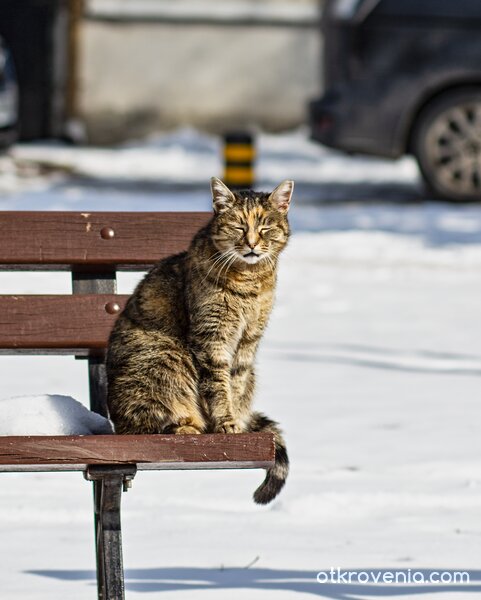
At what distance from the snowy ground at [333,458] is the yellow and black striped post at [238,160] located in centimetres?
109

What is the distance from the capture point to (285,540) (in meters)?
5.06

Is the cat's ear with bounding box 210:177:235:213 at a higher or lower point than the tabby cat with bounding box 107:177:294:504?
higher

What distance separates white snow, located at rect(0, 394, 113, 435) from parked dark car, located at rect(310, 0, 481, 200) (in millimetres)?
8696

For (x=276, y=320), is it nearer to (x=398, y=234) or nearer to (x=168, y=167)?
(x=398, y=234)

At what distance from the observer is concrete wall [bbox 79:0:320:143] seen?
856 inches

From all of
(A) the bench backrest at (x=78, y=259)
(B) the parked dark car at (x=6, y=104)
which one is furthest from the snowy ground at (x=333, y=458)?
(B) the parked dark car at (x=6, y=104)

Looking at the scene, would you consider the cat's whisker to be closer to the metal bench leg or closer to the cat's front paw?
the cat's front paw

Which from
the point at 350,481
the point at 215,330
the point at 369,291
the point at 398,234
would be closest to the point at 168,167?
the point at 398,234

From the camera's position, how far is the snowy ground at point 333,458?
4.78m

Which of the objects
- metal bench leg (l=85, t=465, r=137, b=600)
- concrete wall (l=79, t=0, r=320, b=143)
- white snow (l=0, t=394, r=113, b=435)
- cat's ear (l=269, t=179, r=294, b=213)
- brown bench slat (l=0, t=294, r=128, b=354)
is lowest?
concrete wall (l=79, t=0, r=320, b=143)

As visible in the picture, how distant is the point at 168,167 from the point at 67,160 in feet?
3.55

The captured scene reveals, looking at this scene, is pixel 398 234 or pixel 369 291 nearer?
pixel 369 291

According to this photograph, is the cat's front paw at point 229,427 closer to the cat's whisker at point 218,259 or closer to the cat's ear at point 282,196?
the cat's whisker at point 218,259

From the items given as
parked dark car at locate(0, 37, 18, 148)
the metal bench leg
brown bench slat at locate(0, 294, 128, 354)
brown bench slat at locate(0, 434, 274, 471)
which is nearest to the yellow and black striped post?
parked dark car at locate(0, 37, 18, 148)
